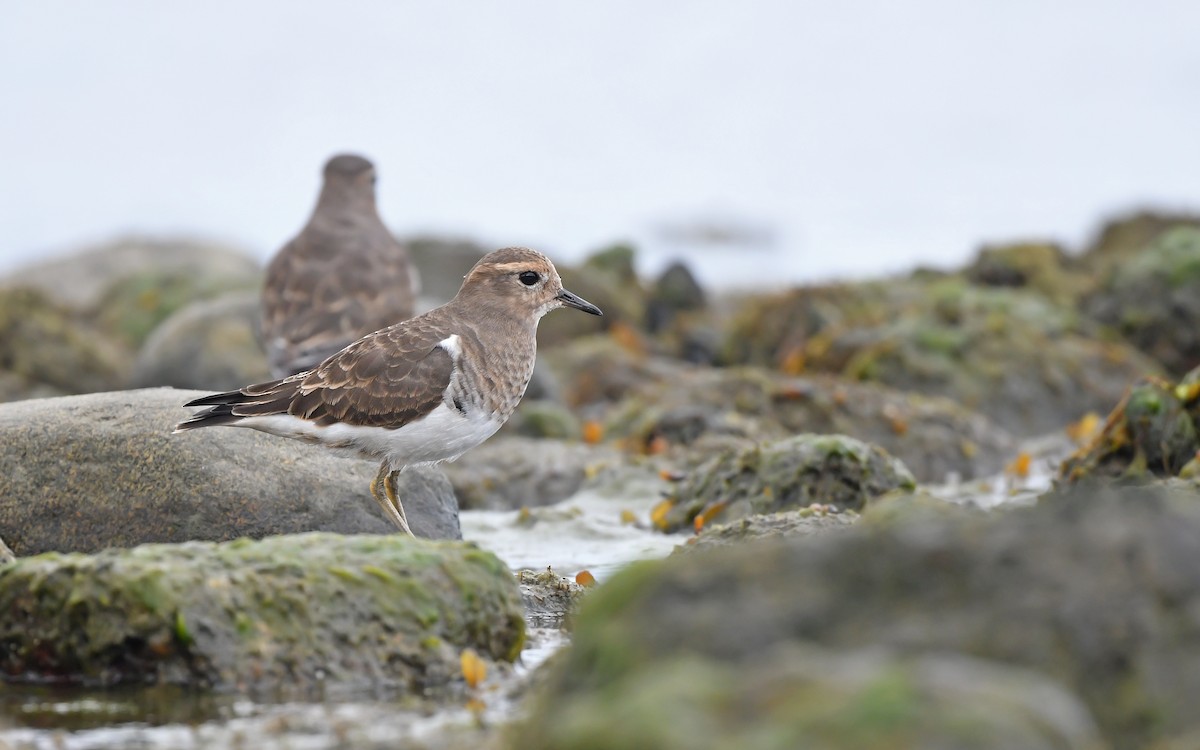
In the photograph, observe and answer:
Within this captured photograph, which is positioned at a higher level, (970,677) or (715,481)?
(970,677)

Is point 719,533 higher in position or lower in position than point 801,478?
higher

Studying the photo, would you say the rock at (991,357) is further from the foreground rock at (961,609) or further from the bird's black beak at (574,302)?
the foreground rock at (961,609)

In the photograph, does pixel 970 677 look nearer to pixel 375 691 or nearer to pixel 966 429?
pixel 375 691

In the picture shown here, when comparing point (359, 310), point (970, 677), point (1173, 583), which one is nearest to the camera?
point (970, 677)

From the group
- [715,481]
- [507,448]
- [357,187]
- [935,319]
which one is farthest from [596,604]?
[935,319]

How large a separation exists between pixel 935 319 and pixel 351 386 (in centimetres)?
762

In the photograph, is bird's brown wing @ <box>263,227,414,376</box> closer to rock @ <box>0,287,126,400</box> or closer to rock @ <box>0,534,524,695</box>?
rock @ <box>0,287,126,400</box>

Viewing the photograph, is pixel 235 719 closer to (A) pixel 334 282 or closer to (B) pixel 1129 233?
(A) pixel 334 282

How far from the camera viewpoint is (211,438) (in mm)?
6797

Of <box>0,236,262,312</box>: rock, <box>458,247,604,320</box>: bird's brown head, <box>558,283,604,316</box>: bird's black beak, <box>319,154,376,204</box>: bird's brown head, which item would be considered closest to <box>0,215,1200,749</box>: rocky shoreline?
<box>458,247,604,320</box>: bird's brown head

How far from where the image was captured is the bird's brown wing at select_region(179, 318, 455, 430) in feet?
22.0

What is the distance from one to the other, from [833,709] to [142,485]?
449cm

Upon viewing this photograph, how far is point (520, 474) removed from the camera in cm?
981

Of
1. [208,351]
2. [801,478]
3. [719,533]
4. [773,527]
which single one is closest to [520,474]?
[801,478]
